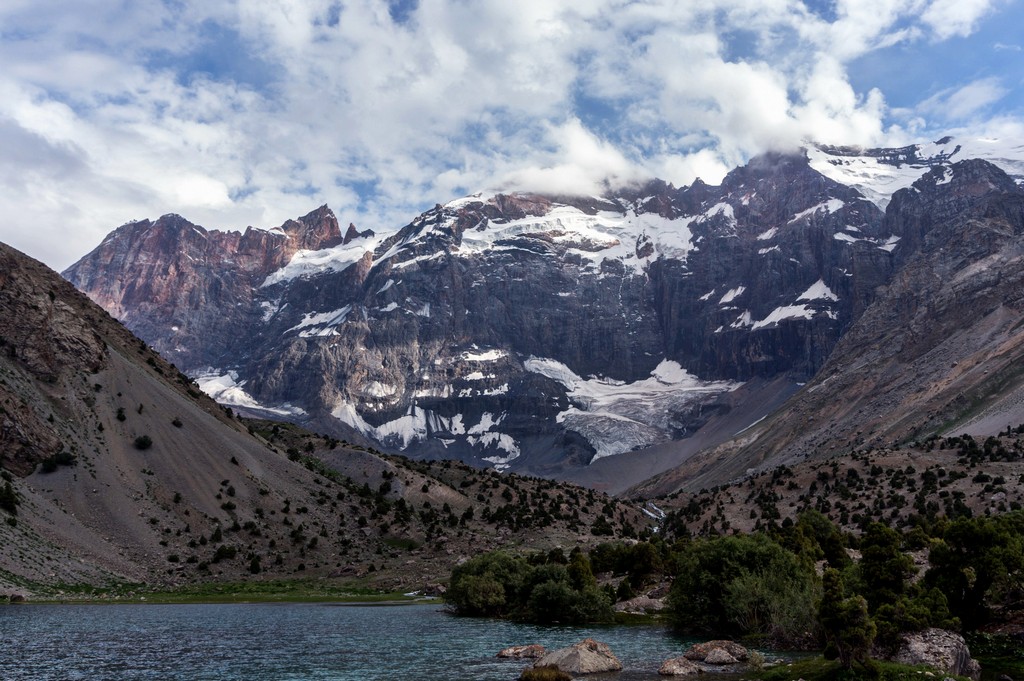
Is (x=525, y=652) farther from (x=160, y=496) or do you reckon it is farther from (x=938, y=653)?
(x=160, y=496)

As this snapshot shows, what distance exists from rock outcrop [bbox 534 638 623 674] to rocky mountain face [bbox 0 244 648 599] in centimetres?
7071

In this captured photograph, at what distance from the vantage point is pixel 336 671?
60.0m

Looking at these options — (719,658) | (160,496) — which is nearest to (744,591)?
(719,658)

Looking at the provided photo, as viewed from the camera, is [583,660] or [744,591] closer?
[583,660]

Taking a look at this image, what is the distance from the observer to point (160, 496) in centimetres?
14175

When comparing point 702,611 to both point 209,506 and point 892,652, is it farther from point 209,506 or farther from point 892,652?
point 209,506

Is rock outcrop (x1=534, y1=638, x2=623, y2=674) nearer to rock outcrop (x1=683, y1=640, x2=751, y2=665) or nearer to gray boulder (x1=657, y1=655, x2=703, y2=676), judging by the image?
gray boulder (x1=657, y1=655, x2=703, y2=676)

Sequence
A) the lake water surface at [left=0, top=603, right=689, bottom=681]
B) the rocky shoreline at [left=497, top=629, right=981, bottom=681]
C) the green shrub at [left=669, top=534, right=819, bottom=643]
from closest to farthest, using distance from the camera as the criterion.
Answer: the rocky shoreline at [left=497, top=629, right=981, bottom=681]
the lake water surface at [left=0, top=603, right=689, bottom=681]
the green shrub at [left=669, top=534, right=819, bottom=643]

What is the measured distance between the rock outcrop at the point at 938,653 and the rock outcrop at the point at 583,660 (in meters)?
18.6

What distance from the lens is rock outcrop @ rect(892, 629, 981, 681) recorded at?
5047 centimetres

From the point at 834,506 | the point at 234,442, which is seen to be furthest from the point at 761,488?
the point at 234,442

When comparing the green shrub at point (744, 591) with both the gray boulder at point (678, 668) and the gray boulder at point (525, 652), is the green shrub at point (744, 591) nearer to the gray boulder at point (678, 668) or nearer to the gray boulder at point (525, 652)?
the gray boulder at point (678, 668)

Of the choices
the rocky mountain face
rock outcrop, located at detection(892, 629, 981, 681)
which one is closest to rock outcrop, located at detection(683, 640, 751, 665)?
rock outcrop, located at detection(892, 629, 981, 681)

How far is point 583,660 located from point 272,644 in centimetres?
2871
